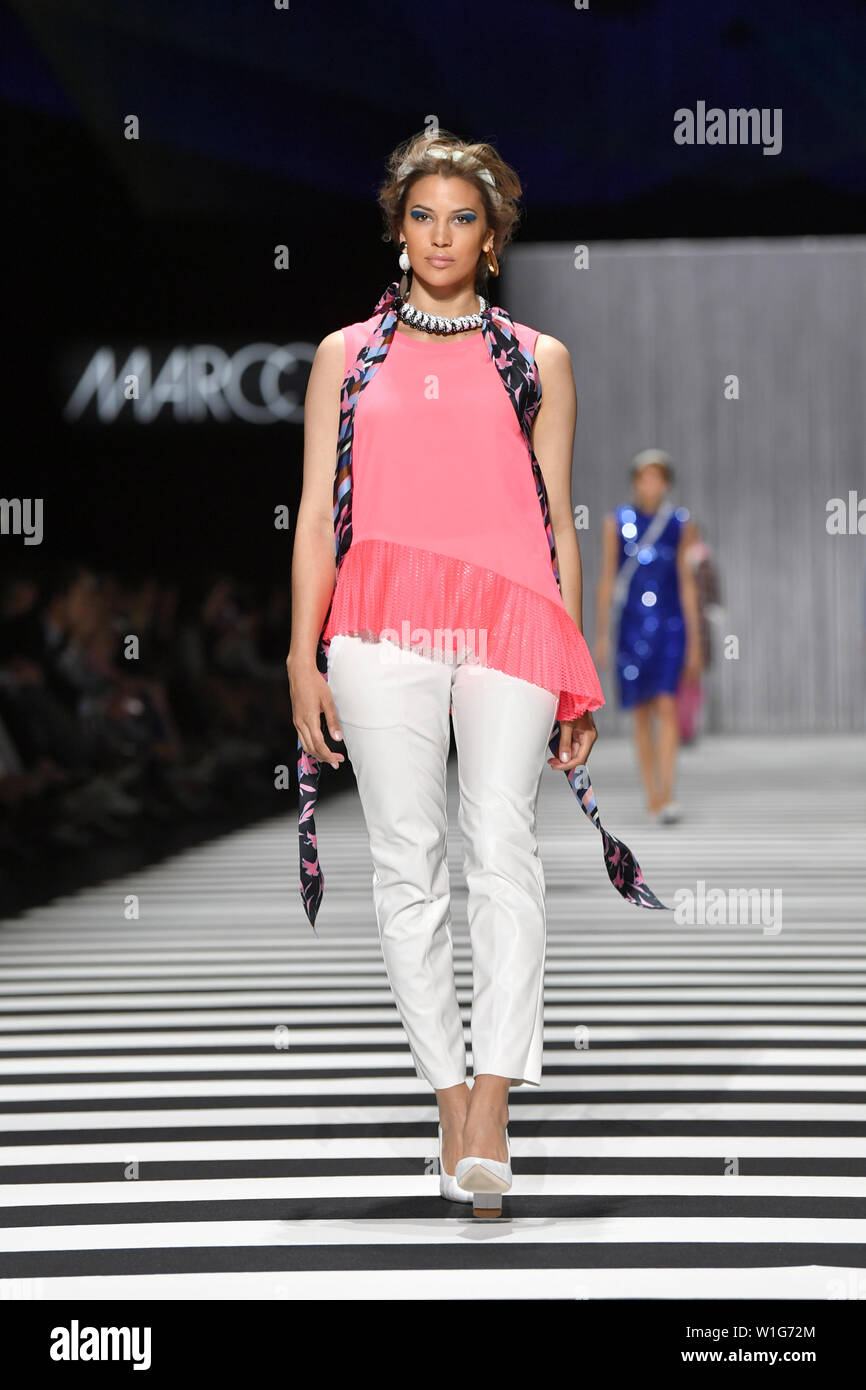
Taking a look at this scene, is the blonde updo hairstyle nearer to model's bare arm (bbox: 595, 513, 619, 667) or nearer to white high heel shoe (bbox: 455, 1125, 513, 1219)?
white high heel shoe (bbox: 455, 1125, 513, 1219)

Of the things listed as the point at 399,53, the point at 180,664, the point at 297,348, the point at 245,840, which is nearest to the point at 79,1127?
Answer: the point at 245,840

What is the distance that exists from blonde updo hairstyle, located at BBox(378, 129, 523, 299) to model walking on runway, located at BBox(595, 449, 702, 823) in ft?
15.9

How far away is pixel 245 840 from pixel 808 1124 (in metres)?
4.97

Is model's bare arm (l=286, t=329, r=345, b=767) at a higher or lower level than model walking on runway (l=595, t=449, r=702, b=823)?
lower

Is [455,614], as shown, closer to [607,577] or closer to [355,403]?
[355,403]

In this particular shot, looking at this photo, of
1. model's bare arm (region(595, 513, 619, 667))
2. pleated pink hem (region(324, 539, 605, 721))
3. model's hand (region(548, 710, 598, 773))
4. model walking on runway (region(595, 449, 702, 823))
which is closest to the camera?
pleated pink hem (region(324, 539, 605, 721))

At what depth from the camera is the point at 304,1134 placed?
2.77 m

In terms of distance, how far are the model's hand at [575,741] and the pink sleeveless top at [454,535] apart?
0.24 ft

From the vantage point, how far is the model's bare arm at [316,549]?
2.40 meters

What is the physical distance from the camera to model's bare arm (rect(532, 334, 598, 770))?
95.3 inches

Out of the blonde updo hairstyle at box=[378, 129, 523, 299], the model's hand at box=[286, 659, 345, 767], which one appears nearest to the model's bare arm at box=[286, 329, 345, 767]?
the model's hand at box=[286, 659, 345, 767]

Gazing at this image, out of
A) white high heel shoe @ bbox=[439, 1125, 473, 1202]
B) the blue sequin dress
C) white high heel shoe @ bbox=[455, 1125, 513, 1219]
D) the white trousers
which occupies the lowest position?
white high heel shoe @ bbox=[439, 1125, 473, 1202]

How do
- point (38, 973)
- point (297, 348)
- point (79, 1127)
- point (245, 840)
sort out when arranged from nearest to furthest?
point (79, 1127) → point (38, 973) → point (245, 840) → point (297, 348)
